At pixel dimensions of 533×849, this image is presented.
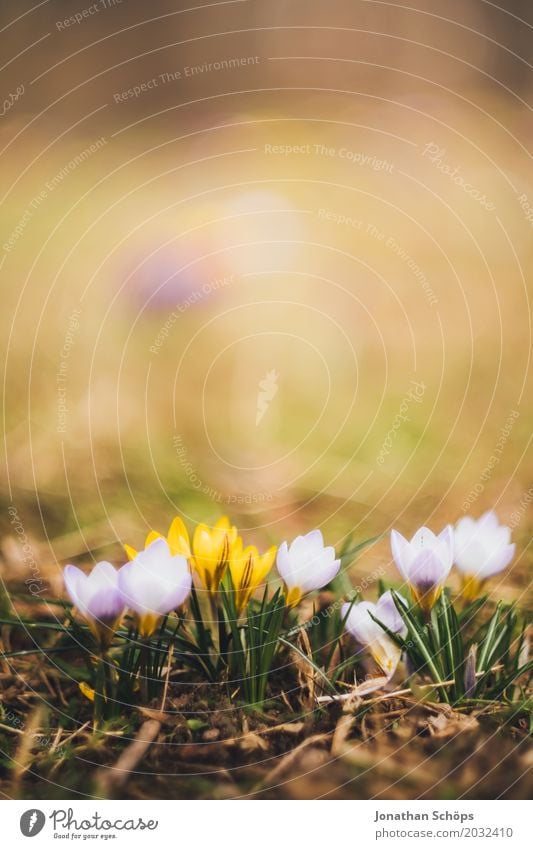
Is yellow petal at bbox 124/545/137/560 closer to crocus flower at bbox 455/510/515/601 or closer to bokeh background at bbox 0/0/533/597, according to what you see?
bokeh background at bbox 0/0/533/597

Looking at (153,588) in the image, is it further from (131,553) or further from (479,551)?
(479,551)

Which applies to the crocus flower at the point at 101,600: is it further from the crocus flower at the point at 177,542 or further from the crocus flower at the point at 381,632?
the crocus flower at the point at 381,632

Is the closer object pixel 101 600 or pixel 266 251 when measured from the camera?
pixel 101 600

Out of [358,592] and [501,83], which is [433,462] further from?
[501,83]

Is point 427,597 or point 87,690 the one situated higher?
point 427,597

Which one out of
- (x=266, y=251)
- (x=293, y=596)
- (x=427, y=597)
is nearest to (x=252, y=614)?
(x=293, y=596)

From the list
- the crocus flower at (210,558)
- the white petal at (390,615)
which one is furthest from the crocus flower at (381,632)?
the crocus flower at (210,558)

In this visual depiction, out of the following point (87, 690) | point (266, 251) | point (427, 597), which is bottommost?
point (87, 690)
